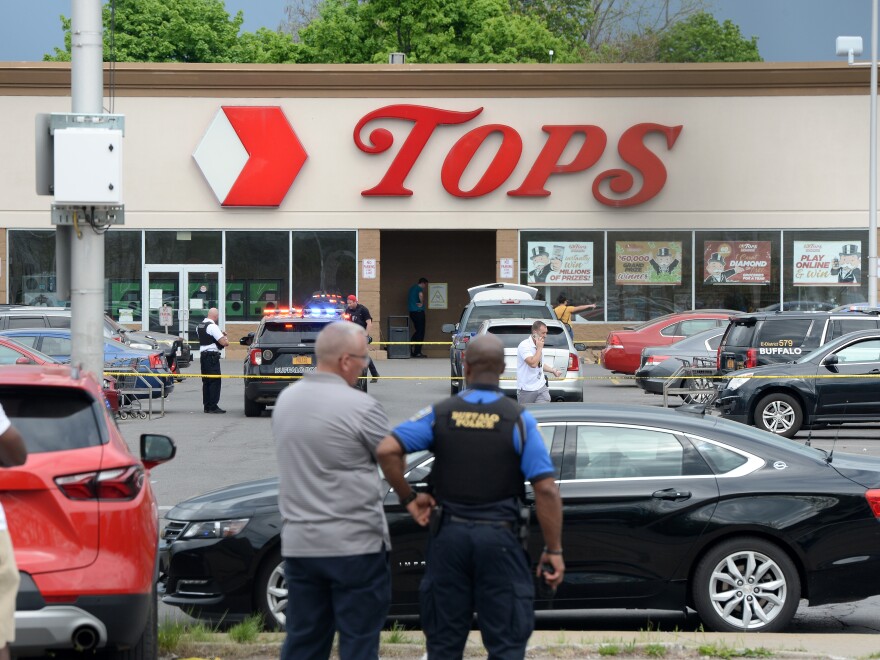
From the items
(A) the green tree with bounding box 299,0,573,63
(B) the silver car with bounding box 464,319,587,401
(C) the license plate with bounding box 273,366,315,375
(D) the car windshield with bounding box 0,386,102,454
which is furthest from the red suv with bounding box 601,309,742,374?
(A) the green tree with bounding box 299,0,573,63

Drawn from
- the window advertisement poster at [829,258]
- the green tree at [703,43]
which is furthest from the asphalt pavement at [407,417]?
the green tree at [703,43]

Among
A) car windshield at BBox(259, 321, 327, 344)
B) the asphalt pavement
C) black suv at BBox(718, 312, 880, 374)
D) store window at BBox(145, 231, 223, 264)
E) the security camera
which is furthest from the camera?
store window at BBox(145, 231, 223, 264)

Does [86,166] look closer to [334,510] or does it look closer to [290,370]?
[334,510]

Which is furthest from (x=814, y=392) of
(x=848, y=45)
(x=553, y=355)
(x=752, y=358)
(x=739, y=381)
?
(x=848, y=45)

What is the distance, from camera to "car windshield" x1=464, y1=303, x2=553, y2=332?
23453 mm

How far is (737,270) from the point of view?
34.5 meters

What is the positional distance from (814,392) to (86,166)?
1260 centimetres

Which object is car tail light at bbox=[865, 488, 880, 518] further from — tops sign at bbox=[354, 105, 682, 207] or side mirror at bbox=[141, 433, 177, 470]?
tops sign at bbox=[354, 105, 682, 207]

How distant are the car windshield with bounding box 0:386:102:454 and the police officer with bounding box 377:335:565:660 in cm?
146

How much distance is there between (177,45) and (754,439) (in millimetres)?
52554

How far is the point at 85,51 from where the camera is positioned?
27.9ft

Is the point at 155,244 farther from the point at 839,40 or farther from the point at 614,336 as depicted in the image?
the point at 839,40

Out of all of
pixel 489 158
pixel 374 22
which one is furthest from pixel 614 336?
pixel 374 22

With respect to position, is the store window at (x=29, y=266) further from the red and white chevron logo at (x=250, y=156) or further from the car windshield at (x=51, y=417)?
the car windshield at (x=51, y=417)
